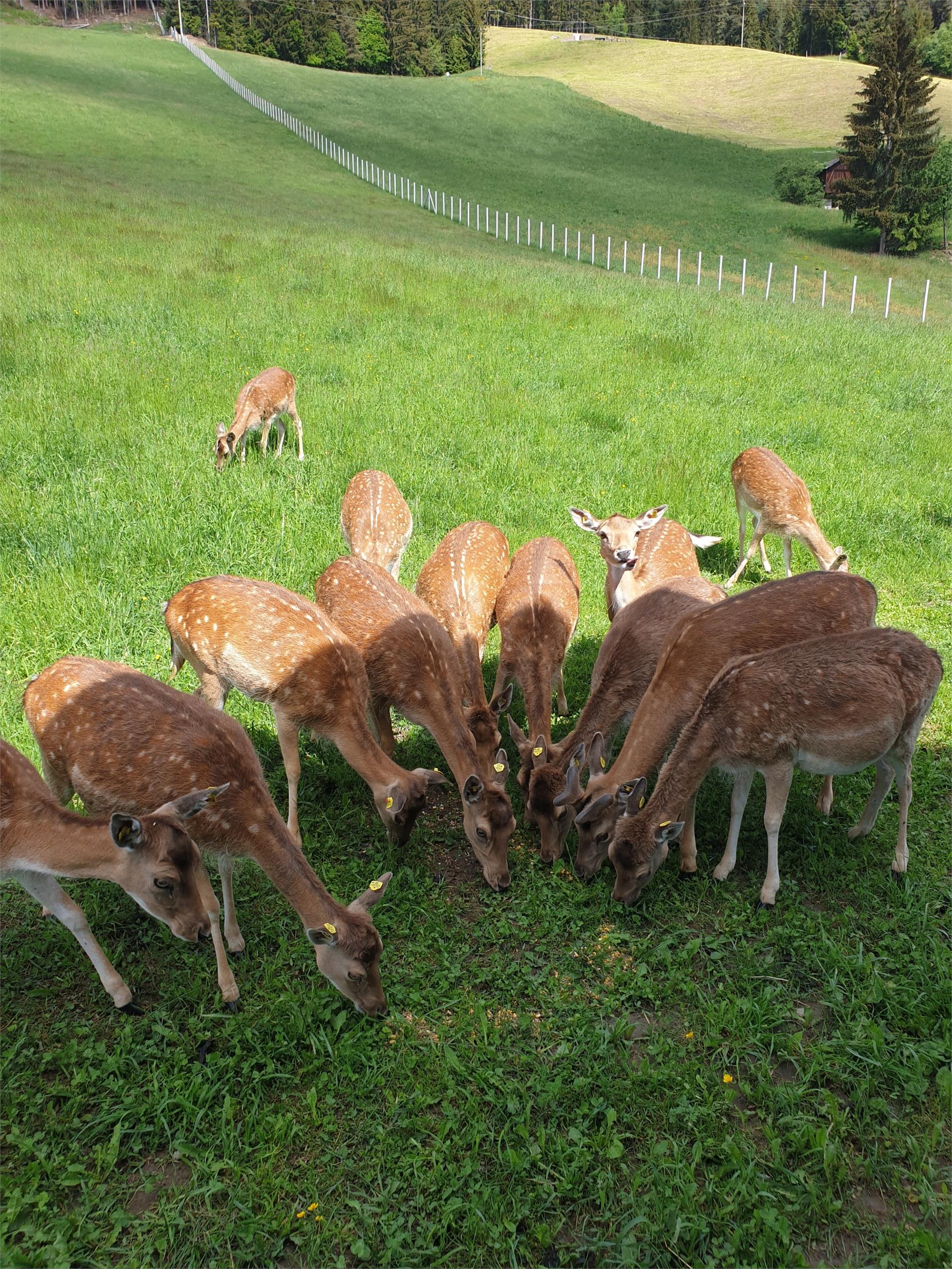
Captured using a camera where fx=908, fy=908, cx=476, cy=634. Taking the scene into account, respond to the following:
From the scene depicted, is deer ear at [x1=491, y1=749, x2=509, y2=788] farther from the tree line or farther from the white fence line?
the tree line

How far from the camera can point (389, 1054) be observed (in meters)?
4.20

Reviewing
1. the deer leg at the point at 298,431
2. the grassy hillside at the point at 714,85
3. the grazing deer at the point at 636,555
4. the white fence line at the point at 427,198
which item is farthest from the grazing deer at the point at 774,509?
the grassy hillside at the point at 714,85

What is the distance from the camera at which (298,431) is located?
11.5 m

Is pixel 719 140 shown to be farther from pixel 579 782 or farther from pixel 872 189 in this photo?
pixel 579 782

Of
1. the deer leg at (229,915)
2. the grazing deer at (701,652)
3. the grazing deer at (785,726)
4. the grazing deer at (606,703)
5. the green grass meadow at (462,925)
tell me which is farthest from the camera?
the grazing deer at (606,703)

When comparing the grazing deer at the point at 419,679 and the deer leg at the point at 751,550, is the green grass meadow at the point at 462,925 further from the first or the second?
the deer leg at the point at 751,550

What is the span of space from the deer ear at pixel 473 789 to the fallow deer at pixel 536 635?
584mm

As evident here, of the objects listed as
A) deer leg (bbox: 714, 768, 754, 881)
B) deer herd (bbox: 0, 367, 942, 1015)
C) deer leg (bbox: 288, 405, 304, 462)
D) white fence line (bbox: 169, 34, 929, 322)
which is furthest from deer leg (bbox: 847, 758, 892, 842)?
white fence line (bbox: 169, 34, 929, 322)

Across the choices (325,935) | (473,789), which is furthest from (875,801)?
(325,935)

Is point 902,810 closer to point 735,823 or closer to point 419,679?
point 735,823

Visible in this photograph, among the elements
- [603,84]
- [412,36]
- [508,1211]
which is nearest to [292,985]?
[508,1211]

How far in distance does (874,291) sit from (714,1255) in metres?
41.7

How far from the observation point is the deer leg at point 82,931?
4.39 m

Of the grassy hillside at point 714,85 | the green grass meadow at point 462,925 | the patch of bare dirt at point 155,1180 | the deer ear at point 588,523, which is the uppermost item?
the grassy hillside at point 714,85
